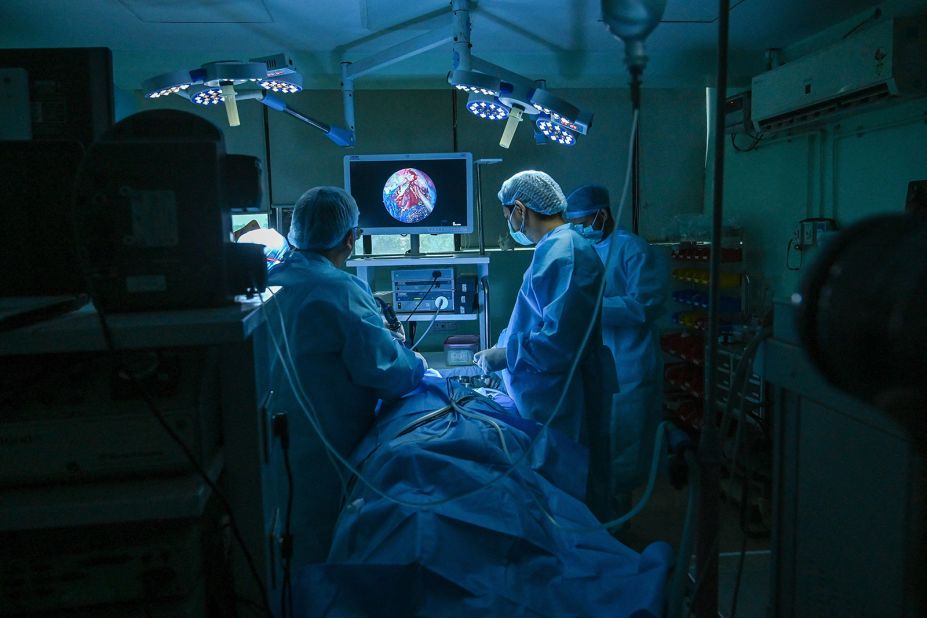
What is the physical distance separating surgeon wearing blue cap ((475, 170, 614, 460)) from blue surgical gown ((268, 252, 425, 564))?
411 mm

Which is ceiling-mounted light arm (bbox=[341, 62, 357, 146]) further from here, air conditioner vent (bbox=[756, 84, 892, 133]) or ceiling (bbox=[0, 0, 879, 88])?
air conditioner vent (bbox=[756, 84, 892, 133])

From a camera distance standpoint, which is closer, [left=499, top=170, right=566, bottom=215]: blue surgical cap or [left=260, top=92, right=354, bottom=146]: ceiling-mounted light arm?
[left=499, top=170, right=566, bottom=215]: blue surgical cap

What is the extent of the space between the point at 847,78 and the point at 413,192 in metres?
2.15

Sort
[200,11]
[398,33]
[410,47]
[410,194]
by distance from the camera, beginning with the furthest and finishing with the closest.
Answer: [410,194] < [398,33] < [200,11] < [410,47]

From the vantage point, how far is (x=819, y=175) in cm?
317

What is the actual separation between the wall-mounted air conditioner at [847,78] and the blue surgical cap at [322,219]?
2.25m

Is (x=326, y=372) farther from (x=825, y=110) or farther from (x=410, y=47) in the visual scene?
(x=825, y=110)

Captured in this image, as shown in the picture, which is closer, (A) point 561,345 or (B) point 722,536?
(A) point 561,345

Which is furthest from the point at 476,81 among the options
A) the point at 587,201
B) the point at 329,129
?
the point at 587,201

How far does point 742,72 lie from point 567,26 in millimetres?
1370

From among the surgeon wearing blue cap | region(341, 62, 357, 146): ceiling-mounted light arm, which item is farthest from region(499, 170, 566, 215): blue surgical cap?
region(341, 62, 357, 146): ceiling-mounted light arm

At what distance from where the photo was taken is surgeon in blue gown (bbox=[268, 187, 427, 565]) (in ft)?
6.56

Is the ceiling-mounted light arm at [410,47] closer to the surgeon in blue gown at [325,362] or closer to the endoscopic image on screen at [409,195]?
the endoscopic image on screen at [409,195]

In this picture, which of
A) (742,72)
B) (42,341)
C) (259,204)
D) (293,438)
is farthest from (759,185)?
(42,341)
